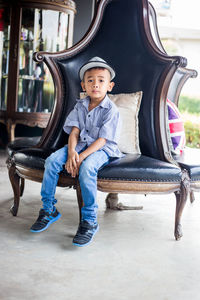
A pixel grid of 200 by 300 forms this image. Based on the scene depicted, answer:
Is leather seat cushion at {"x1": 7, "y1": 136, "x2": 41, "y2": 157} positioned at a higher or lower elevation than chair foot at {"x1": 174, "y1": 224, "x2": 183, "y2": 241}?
higher

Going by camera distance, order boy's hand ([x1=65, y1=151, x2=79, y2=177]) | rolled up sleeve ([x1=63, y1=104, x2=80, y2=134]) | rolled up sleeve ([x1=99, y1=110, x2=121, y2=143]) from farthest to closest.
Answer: rolled up sleeve ([x1=63, y1=104, x2=80, y2=134]) → rolled up sleeve ([x1=99, y1=110, x2=121, y2=143]) → boy's hand ([x1=65, y1=151, x2=79, y2=177])

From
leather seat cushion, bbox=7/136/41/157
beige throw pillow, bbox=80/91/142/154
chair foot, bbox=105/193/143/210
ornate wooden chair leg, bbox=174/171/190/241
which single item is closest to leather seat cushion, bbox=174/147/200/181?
ornate wooden chair leg, bbox=174/171/190/241

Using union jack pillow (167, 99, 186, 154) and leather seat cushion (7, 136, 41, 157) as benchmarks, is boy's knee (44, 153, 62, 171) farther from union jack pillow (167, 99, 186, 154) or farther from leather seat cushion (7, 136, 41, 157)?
union jack pillow (167, 99, 186, 154)

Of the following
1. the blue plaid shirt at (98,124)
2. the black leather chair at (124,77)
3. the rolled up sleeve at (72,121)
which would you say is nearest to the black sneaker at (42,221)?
the black leather chair at (124,77)

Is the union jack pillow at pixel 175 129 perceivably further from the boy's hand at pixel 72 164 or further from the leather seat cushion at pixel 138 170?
the boy's hand at pixel 72 164

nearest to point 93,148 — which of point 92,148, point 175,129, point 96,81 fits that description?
point 92,148

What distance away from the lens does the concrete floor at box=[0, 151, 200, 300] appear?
64.4 inches

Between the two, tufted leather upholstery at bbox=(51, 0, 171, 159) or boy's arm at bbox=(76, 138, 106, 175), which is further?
tufted leather upholstery at bbox=(51, 0, 171, 159)

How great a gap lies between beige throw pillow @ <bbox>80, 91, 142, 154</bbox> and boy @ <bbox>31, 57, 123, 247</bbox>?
0.20 metres

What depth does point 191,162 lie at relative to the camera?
2.39m

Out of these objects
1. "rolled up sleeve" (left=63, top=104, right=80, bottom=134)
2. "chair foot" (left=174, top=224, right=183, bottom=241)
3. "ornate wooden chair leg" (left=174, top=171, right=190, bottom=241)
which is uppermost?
"rolled up sleeve" (left=63, top=104, right=80, bottom=134)

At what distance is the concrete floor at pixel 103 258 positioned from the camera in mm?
1637

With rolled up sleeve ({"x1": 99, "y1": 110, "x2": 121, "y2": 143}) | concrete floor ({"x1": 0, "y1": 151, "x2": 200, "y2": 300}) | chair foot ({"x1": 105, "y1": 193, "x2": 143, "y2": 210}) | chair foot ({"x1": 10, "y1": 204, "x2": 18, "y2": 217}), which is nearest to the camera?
concrete floor ({"x1": 0, "y1": 151, "x2": 200, "y2": 300})

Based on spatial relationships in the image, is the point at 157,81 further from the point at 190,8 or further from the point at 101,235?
the point at 190,8
